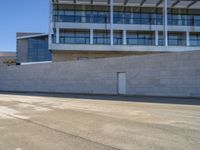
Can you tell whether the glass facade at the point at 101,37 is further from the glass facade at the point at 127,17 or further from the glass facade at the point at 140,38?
the glass facade at the point at 140,38

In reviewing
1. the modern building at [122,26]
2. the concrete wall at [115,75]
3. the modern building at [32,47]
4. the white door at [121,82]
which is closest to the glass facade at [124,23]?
the modern building at [122,26]

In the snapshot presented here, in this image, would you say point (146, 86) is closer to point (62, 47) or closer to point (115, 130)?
point (115, 130)

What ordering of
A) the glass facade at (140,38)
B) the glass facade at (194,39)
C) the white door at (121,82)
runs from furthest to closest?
the glass facade at (194,39) → the glass facade at (140,38) → the white door at (121,82)

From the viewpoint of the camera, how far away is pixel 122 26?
115 feet

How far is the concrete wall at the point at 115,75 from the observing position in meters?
18.2

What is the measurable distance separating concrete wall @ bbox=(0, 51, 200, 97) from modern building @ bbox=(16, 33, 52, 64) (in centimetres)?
2424

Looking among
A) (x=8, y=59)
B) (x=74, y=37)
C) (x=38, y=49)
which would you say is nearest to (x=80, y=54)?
(x=74, y=37)

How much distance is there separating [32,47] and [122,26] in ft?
95.4

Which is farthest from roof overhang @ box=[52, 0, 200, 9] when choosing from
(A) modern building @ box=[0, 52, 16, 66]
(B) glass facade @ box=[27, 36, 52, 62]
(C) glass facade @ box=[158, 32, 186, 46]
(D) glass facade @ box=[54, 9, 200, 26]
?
(B) glass facade @ box=[27, 36, 52, 62]

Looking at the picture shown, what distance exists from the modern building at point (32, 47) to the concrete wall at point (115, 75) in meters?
24.2

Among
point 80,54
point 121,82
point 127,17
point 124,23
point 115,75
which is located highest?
point 127,17

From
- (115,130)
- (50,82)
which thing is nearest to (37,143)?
(115,130)

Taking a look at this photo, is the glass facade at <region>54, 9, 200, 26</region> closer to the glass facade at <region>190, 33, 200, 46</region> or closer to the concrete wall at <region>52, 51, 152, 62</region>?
the glass facade at <region>190, 33, 200, 46</region>

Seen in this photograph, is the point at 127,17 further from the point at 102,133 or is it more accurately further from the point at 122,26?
the point at 102,133
